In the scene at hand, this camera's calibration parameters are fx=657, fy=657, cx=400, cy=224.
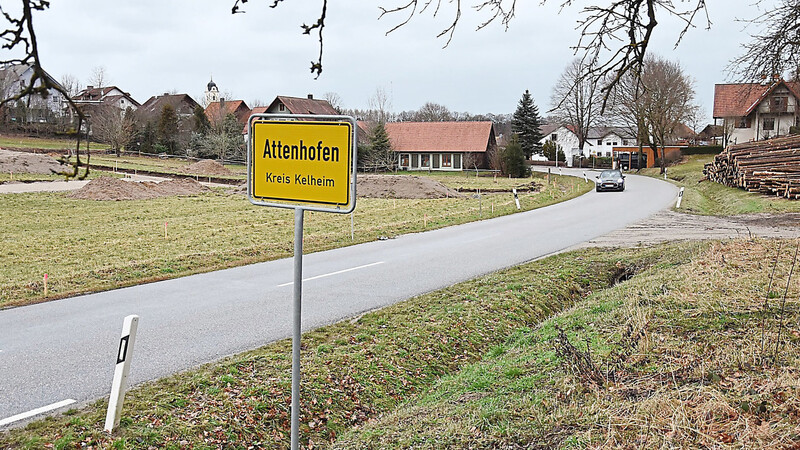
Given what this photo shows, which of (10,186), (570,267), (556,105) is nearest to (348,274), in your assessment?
(570,267)

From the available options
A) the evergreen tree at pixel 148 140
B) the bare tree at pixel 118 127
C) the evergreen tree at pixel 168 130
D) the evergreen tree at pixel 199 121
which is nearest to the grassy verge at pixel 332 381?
the bare tree at pixel 118 127

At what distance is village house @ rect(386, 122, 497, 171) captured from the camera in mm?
71500

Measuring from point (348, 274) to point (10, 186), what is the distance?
107ft

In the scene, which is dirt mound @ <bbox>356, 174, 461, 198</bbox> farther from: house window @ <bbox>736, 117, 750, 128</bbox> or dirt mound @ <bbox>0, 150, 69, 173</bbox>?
house window @ <bbox>736, 117, 750, 128</bbox>

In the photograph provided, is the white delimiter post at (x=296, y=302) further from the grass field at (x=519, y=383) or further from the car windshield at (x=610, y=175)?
the car windshield at (x=610, y=175)

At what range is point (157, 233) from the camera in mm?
21109

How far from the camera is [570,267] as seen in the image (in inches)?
504

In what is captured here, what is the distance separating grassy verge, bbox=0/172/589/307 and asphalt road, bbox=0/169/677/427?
107 centimetres

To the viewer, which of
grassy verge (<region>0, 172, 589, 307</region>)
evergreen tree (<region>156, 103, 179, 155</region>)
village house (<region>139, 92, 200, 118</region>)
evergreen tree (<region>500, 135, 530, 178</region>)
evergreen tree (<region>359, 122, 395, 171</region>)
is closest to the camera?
grassy verge (<region>0, 172, 589, 307</region>)

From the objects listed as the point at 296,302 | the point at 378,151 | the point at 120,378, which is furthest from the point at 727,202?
the point at 378,151

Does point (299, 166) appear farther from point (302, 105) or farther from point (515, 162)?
point (302, 105)

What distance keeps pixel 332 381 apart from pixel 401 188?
107ft

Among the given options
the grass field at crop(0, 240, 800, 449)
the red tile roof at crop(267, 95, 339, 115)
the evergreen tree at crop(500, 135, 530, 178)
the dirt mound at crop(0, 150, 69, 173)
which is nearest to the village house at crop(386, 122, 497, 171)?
the red tile roof at crop(267, 95, 339, 115)

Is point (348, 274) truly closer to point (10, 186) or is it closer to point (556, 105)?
point (556, 105)
